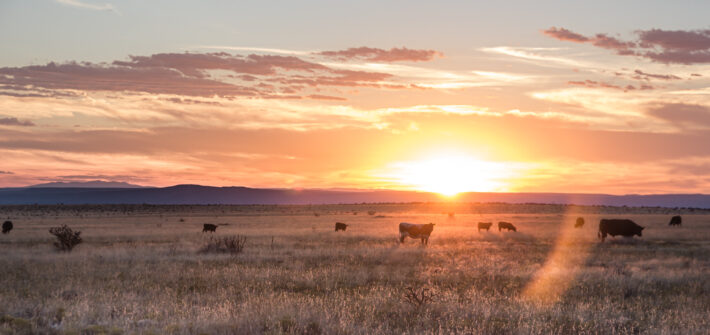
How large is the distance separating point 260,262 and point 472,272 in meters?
7.91

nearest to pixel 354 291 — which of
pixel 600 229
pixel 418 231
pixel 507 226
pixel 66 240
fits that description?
pixel 418 231

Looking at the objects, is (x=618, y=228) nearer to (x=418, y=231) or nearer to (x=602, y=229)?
(x=602, y=229)

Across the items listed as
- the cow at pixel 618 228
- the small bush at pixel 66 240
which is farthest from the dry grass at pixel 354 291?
the cow at pixel 618 228

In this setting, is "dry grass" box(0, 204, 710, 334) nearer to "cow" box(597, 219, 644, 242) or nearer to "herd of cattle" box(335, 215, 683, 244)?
"herd of cattle" box(335, 215, 683, 244)

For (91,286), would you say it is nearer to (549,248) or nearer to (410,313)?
(410,313)

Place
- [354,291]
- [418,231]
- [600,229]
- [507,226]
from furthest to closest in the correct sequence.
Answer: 1. [507,226]
2. [600,229]
3. [418,231]
4. [354,291]

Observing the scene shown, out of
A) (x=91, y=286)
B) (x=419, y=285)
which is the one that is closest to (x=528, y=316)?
(x=419, y=285)

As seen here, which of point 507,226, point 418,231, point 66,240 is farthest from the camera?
point 507,226

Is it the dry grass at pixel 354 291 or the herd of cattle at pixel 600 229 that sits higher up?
the herd of cattle at pixel 600 229

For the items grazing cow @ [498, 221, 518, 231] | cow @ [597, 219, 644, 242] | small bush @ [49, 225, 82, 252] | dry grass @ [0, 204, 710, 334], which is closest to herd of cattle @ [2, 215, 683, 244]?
cow @ [597, 219, 644, 242]

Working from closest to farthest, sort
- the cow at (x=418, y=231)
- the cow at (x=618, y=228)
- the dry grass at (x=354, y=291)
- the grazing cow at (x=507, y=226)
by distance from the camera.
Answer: the dry grass at (x=354, y=291)
the cow at (x=418, y=231)
the cow at (x=618, y=228)
the grazing cow at (x=507, y=226)

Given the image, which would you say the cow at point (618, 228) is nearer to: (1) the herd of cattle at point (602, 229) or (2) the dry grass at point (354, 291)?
(1) the herd of cattle at point (602, 229)

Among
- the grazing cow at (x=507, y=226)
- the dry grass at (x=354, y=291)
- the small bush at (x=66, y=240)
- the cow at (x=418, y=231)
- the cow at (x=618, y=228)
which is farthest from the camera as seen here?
the grazing cow at (x=507, y=226)

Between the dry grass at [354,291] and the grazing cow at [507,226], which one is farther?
the grazing cow at [507,226]
